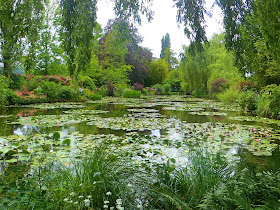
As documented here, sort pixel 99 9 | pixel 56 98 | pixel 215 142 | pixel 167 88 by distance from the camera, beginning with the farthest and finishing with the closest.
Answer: pixel 167 88, pixel 56 98, pixel 215 142, pixel 99 9

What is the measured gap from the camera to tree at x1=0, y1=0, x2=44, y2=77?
237 cm

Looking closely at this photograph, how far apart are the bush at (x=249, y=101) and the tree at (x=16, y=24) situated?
887 centimetres

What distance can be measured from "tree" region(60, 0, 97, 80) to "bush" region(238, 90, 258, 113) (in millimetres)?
8375

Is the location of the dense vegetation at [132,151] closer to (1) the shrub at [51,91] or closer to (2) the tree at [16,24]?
(2) the tree at [16,24]

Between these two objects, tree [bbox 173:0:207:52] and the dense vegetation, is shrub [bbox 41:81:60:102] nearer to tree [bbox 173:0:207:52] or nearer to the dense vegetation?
the dense vegetation

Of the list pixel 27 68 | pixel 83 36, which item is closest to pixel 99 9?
pixel 83 36

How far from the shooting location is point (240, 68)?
257 centimetres

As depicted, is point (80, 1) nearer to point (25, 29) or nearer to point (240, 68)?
point (25, 29)

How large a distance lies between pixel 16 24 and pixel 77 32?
638 millimetres

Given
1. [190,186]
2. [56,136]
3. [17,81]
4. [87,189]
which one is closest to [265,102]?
[56,136]

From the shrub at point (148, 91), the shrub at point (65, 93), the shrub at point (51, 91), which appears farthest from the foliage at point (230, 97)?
the shrub at point (148, 91)

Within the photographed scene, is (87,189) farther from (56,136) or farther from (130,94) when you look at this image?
(130,94)

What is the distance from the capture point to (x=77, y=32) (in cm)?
258

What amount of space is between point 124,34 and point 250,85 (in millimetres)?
11466
